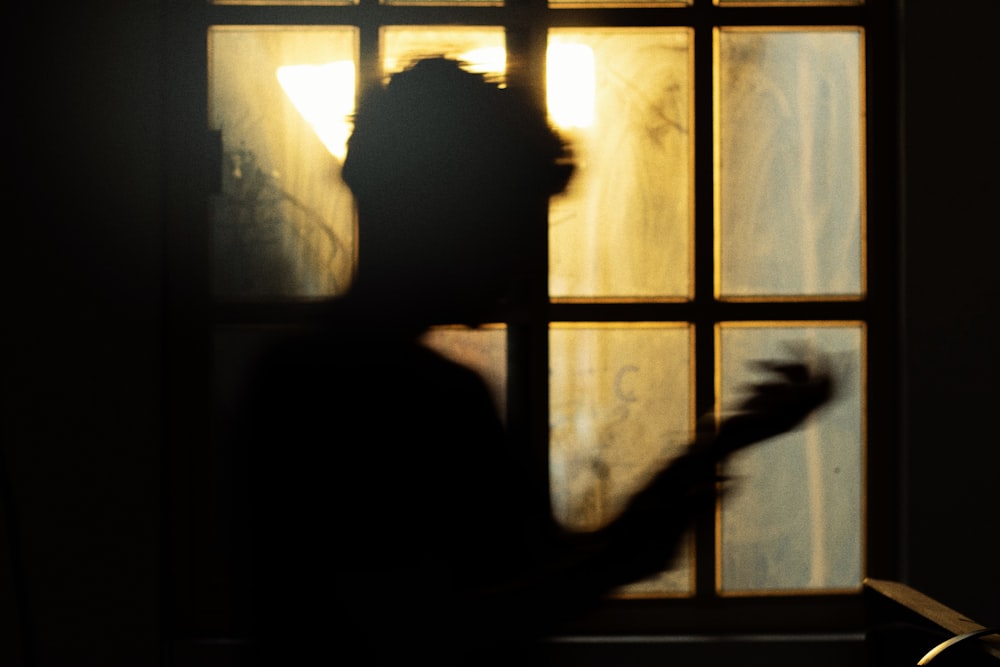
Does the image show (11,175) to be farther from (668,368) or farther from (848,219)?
(848,219)

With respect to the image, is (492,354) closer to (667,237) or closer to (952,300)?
(667,237)

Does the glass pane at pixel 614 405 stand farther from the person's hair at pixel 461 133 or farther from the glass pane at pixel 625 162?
the person's hair at pixel 461 133

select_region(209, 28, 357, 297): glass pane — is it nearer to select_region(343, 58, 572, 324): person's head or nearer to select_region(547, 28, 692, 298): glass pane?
select_region(343, 58, 572, 324): person's head

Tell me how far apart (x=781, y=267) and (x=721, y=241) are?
0.51 ft

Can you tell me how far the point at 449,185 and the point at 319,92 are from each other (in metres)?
0.47

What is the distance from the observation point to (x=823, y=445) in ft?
5.33

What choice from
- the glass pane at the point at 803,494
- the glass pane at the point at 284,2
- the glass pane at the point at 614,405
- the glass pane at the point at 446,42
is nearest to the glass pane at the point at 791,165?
the glass pane at the point at 803,494

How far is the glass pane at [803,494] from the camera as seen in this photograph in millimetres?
1611

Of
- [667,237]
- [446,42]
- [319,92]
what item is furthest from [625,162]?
[319,92]

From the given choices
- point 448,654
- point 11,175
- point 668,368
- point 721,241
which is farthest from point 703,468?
point 11,175

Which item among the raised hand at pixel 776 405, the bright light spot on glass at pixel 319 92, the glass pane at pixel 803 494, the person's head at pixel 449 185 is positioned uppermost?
the bright light spot on glass at pixel 319 92

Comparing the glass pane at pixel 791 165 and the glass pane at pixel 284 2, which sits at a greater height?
the glass pane at pixel 284 2

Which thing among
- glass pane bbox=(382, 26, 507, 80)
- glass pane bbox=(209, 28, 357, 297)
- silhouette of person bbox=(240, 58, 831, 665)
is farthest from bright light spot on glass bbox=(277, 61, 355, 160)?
silhouette of person bbox=(240, 58, 831, 665)

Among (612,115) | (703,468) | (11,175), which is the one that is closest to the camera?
(703,468)
